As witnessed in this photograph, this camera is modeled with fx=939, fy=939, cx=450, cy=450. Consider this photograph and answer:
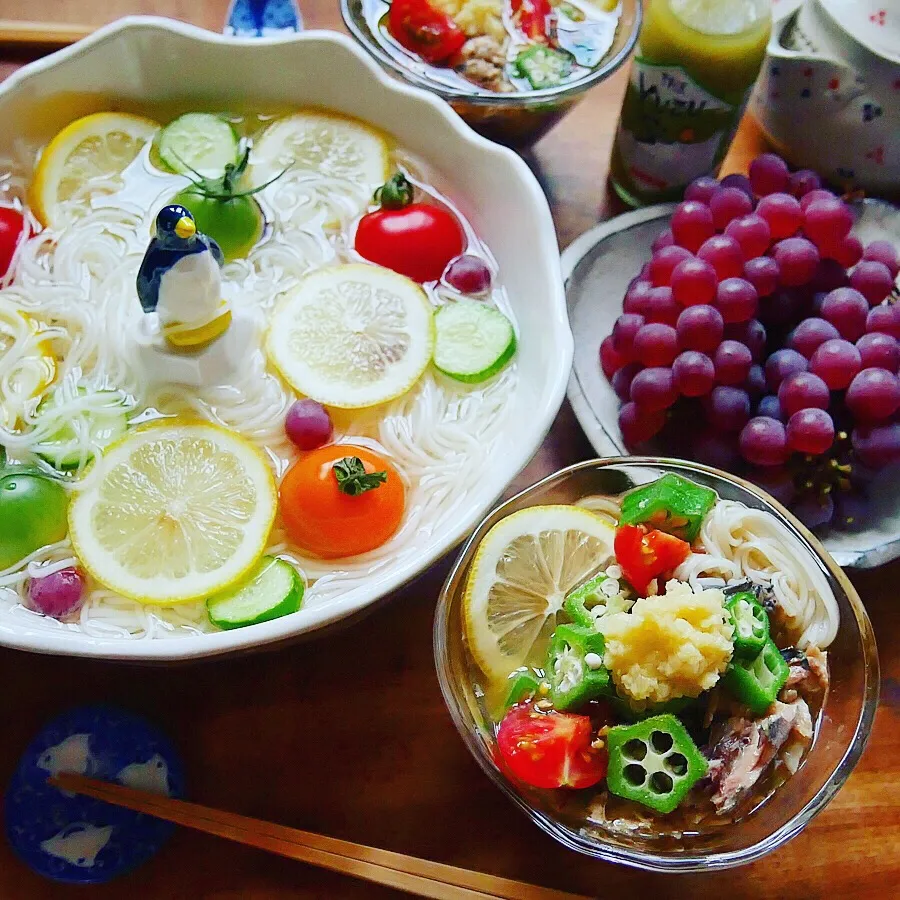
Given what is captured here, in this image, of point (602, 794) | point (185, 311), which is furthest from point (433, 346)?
point (602, 794)

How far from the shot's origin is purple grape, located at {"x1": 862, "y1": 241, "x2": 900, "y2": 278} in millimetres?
1286

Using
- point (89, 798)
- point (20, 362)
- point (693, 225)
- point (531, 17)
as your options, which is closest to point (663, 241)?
point (693, 225)

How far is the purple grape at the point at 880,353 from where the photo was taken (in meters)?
1.20

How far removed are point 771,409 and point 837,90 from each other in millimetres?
540

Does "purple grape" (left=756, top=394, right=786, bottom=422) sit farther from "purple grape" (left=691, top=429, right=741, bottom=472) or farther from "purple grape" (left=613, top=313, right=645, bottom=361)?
"purple grape" (left=613, top=313, right=645, bottom=361)

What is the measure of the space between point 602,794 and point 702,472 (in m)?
0.39

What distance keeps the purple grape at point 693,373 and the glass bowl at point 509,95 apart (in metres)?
0.44

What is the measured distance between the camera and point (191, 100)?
1400mm

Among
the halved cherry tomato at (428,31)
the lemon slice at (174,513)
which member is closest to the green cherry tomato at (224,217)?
the lemon slice at (174,513)

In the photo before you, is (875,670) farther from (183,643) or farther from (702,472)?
(183,643)

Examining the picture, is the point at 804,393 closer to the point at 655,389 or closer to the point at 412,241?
the point at 655,389

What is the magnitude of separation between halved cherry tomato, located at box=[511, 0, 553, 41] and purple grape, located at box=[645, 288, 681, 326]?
1.76 ft

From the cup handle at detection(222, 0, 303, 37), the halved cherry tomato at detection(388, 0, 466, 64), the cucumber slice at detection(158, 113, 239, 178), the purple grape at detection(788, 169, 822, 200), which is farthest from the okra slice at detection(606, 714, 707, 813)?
the cup handle at detection(222, 0, 303, 37)

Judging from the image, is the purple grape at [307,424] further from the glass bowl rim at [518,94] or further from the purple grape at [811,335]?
the purple grape at [811,335]
